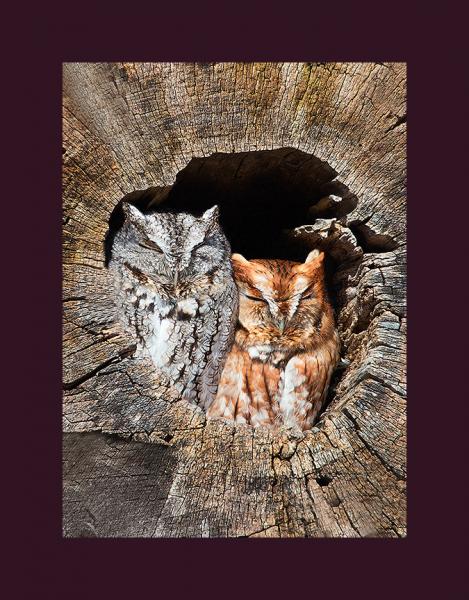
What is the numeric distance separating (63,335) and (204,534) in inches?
36.2

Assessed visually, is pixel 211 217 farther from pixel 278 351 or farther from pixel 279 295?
pixel 278 351

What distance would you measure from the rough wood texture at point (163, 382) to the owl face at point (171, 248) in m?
0.20

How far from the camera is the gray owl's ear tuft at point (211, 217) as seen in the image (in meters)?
3.93

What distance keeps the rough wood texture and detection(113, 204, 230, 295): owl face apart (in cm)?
20

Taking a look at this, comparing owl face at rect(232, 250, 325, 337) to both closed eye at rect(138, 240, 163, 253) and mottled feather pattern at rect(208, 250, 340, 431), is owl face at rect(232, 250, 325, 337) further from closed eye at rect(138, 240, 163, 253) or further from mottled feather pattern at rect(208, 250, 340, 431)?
closed eye at rect(138, 240, 163, 253)

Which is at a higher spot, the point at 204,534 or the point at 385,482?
the point at 385,482

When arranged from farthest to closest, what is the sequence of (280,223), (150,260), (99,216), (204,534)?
(280,223) → (150,260) → (99,216) → (204,534)

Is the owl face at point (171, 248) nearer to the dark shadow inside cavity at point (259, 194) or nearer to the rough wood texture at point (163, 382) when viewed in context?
the dark shadow inside cavity at point (259, 194)

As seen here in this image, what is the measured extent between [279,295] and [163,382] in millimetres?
858

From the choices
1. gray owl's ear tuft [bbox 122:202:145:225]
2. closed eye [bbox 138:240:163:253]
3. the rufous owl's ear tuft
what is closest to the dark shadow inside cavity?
gray owl's ear tuft [bbox 122:202:145:225]

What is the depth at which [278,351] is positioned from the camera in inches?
158

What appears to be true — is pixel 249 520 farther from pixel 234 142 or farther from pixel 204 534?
pixel 234 142

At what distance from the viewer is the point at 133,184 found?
3.51 metres

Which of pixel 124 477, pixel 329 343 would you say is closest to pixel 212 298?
pixel 329 343
